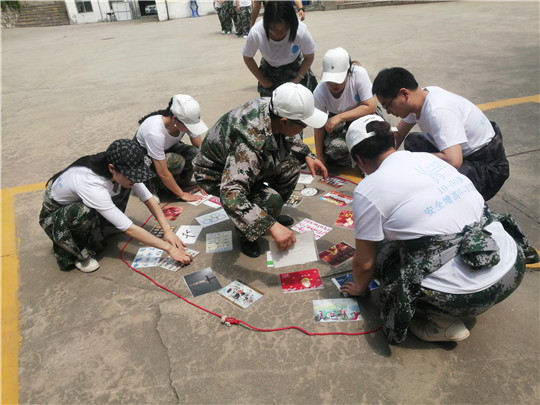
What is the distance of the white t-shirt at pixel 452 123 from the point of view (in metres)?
2.67

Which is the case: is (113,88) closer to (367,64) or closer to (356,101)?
(367,64)

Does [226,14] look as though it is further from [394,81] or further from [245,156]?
[245,156]

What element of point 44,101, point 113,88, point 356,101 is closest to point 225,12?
point 113,88

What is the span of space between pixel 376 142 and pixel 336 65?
74.1 inches

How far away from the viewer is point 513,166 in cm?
394

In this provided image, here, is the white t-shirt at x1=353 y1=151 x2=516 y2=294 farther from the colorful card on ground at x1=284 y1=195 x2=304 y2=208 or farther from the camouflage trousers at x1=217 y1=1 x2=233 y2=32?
the camouflage trousers at x1=217 y1=1 x2=233 y2=32

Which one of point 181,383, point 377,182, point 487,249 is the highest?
point 377,182

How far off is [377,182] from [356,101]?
91.2 inches

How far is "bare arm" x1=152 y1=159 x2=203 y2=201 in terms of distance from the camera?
12.1ft

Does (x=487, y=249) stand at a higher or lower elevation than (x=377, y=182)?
lower

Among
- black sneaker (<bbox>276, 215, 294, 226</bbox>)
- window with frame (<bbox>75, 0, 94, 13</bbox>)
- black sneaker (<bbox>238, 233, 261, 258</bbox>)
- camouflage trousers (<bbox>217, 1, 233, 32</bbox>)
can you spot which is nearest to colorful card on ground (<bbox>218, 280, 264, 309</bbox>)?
black sneaker (<bbox>238, 233, 261, 258</bbox>)

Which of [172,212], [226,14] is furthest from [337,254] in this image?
[226,14]

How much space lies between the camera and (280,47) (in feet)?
14.4

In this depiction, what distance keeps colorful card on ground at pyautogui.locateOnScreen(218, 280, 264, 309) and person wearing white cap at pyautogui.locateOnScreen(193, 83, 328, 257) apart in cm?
37
